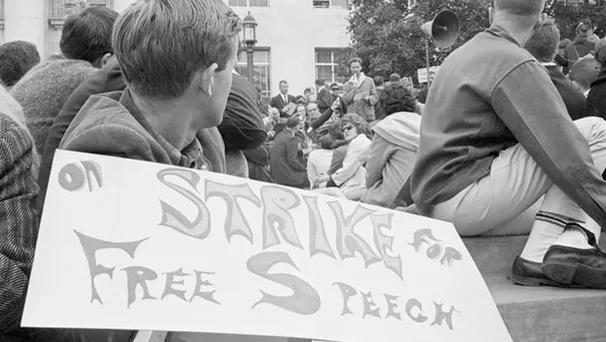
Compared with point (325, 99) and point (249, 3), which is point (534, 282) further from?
point (249, 3)

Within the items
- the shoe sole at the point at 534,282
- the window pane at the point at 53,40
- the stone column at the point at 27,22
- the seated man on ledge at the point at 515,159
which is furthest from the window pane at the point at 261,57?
the shoe sole at the point at 534,282

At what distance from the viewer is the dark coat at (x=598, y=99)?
A: 4.52 m

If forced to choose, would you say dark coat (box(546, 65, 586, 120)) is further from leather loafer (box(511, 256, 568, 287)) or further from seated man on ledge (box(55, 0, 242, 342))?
seated man on ledge (box(55, 0, 242, 342))

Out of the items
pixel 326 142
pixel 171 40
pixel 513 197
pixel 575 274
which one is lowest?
pixel 326 142

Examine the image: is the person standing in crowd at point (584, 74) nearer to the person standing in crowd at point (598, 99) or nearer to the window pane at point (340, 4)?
the person standing in crowd at point (598, 99)

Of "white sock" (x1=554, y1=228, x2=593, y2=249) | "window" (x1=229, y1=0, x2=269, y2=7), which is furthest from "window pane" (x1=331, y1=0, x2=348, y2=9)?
"white sock" (x1=554, y1=228, x2=593, y2=249)

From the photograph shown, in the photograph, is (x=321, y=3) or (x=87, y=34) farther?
(x=321, y=3)

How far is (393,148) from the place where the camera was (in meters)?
5.14

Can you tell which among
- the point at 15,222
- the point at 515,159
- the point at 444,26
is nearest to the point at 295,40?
the point at 444,26

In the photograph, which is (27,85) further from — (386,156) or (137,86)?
(386,156)

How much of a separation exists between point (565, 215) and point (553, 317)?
0.40 m

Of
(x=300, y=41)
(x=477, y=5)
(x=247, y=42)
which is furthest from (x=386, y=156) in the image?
(x=300, y=41)

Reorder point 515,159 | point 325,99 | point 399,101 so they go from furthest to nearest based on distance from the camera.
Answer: point 325,99 < point 399,101 < point 515,159

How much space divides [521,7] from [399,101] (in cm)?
189
